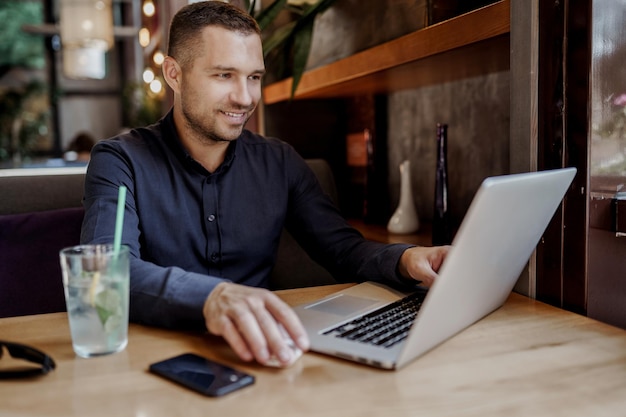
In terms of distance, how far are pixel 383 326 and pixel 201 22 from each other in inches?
35.8

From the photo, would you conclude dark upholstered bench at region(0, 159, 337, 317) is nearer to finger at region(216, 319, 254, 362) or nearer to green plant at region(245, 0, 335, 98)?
green plant at region(245, 0, 335, 98)

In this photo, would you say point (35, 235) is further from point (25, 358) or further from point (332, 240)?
point (25, 358)

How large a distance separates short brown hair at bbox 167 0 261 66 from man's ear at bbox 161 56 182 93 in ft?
0.11

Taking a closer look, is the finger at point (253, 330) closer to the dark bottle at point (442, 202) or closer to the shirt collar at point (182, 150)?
→ the shirt collar at point (182, 150)

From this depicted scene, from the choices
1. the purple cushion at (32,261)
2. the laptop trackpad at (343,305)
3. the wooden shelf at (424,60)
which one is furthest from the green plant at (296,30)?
the laptop trackpad at (343,305)

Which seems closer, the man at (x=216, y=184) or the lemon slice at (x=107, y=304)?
the lemon slice at (x=107, y=304)

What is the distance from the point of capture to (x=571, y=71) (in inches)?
44.1

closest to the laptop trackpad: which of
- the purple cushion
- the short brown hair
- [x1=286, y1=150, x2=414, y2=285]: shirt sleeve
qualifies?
[x1=286, y1=150, x2=414, y2=285]: shirt sleeve

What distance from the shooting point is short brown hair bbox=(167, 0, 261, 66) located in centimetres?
149

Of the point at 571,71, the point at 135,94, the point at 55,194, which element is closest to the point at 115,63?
the point at 135,94

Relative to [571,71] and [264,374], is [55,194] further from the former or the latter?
[571,71]

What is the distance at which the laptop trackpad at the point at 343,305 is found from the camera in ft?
3.44

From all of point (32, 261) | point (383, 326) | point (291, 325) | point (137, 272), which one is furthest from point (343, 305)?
point (32, 261)

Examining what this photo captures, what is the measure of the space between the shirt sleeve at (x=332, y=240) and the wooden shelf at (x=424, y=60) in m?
0.40
